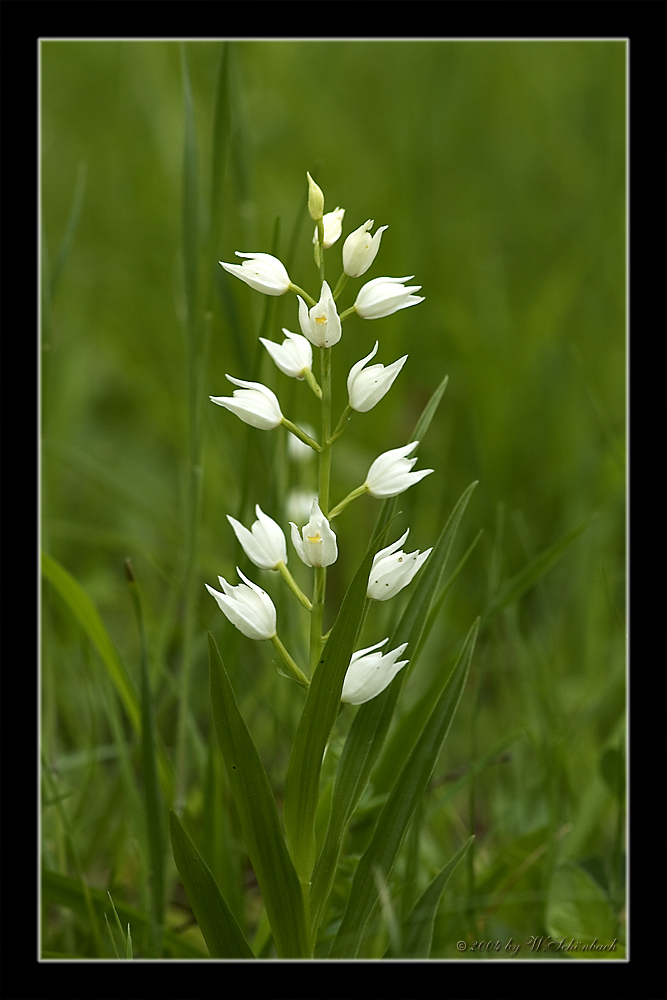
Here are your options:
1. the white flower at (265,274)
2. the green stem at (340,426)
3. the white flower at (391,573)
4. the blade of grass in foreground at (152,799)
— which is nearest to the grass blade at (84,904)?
the blade of grass in foreground at (152,799)

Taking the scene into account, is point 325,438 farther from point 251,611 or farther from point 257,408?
point 251,611

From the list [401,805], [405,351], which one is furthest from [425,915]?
[405,351]

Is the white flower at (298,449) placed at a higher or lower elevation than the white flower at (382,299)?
lower

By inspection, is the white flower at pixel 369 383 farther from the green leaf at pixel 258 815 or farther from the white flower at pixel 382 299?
the green leaf at pixel 258 815

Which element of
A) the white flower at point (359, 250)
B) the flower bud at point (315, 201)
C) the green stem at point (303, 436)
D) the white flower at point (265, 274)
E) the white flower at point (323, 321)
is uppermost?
the flower bud at point (315, 201)

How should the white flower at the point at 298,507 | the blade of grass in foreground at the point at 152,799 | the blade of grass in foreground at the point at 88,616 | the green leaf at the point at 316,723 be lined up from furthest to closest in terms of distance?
the white flower at the point at 298,507 → the blade of grass in foreground at the point at 88,616 → the blade of grass in foreground at the point at 152,799 → the green leaf at the point at 316,723

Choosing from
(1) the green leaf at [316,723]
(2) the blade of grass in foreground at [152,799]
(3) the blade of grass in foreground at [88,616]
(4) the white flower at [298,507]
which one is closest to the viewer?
(1) the green leaf at [316,723]

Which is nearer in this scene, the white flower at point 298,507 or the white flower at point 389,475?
the white flower at point 389,475
